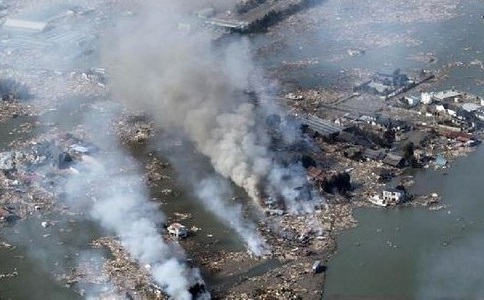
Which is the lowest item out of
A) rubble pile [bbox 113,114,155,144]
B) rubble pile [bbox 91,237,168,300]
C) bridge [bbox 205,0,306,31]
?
bridge [bbox 205,0,306,31]

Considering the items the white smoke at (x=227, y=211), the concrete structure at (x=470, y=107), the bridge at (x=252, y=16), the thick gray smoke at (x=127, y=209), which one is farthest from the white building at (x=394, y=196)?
the bridge at (x=252, y=16)

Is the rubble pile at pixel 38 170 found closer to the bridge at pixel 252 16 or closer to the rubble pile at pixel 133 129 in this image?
the rubble pile at pixel 133 129

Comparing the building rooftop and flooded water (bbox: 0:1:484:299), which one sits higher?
flooded water (bbox: 0:1:484:299)

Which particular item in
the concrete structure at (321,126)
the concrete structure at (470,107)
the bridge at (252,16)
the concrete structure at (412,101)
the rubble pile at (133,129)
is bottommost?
the bridge at (252,16)

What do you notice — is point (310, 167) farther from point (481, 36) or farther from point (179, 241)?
point (481, 36)

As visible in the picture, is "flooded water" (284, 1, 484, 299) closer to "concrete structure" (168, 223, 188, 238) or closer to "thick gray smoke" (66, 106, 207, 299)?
"thick gray smoke" (66, 106, 207, 299)

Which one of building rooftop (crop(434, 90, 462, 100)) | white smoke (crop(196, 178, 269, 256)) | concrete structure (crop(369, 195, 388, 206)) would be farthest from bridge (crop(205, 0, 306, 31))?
concrete structure (crop(369, 195, 388, 206))

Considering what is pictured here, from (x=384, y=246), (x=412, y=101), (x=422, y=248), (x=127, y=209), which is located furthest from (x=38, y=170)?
(x=412, y=101)
